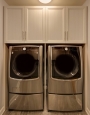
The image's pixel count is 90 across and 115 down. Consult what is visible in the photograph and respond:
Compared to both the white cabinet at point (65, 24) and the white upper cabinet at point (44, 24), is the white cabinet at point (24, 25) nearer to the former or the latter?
the white upper cabinet at point (44, 24)

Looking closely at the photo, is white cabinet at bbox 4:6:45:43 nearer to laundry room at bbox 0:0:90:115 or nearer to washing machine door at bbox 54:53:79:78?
laundry room at bbox 0:0:90:115

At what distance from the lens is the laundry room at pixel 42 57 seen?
2.68 m

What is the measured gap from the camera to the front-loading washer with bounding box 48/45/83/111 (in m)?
2.68

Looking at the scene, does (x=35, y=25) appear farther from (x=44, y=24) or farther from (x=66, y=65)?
(x=66, y=65)

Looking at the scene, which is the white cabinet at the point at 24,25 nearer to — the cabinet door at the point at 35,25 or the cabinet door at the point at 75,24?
the cabinet door at the point at 35,25

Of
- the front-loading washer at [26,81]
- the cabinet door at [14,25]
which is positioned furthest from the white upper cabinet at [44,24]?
the front-loading washer at [26,81]

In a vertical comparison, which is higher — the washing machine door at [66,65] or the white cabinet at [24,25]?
the white cabinet at [24,25]

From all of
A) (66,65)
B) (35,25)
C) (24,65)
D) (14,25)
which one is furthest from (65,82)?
(14,25)

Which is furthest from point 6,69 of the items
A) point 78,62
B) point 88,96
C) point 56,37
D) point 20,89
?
point 88,96

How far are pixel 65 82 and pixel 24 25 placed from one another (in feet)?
4.37

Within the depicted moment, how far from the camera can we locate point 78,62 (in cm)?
271

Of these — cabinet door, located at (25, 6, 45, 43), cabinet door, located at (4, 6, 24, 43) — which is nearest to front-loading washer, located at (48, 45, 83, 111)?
cabinet door, located at (25, 6, 45, 43)

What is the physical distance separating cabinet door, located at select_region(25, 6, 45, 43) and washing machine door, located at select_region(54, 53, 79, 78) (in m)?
0.52

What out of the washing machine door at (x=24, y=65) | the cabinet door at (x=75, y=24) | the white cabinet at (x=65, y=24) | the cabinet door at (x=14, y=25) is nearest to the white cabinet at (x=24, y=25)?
the cabinet door at (x=14, y=25)
